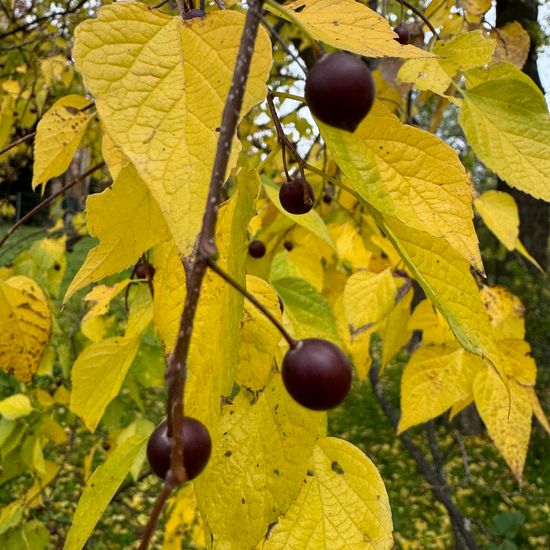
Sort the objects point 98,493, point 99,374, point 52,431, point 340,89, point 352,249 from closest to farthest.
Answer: point 340,89 < point 98,493 < point 99,374 < point 352,249 < point 52,431

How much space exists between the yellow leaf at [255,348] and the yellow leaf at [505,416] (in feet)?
1.84

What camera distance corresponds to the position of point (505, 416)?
3.52 ft

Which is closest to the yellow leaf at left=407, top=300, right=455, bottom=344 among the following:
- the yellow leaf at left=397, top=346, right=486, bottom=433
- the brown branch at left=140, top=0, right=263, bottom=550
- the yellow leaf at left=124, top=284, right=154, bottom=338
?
the yellow leaf at left=397, top=346, right=486, bottom=433

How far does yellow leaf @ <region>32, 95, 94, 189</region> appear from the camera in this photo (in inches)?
32.8

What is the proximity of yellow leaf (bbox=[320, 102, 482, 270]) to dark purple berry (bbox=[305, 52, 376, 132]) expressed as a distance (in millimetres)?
120

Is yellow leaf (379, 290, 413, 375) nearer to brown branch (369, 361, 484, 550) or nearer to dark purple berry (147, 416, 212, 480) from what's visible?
brown branch (369, 361, 484, 550)

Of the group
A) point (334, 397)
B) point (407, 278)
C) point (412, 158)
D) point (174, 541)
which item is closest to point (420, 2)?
point (407, 278)

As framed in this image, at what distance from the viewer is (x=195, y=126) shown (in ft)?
1.35

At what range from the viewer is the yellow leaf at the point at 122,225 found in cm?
61

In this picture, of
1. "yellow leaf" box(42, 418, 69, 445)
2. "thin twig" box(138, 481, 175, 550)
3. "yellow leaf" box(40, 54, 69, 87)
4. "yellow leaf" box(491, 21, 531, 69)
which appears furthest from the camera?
"yellow leaf" box(40, 54, 69, 87)

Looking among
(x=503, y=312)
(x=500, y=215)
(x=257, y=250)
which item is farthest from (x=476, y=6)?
(x=257, y=250)

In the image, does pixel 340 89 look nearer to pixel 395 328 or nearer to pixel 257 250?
pixel 257 250

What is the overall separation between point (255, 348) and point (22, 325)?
773 millimetres

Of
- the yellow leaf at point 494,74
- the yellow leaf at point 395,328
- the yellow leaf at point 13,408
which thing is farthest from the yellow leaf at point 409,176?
the yellow leaf at point 13,408
